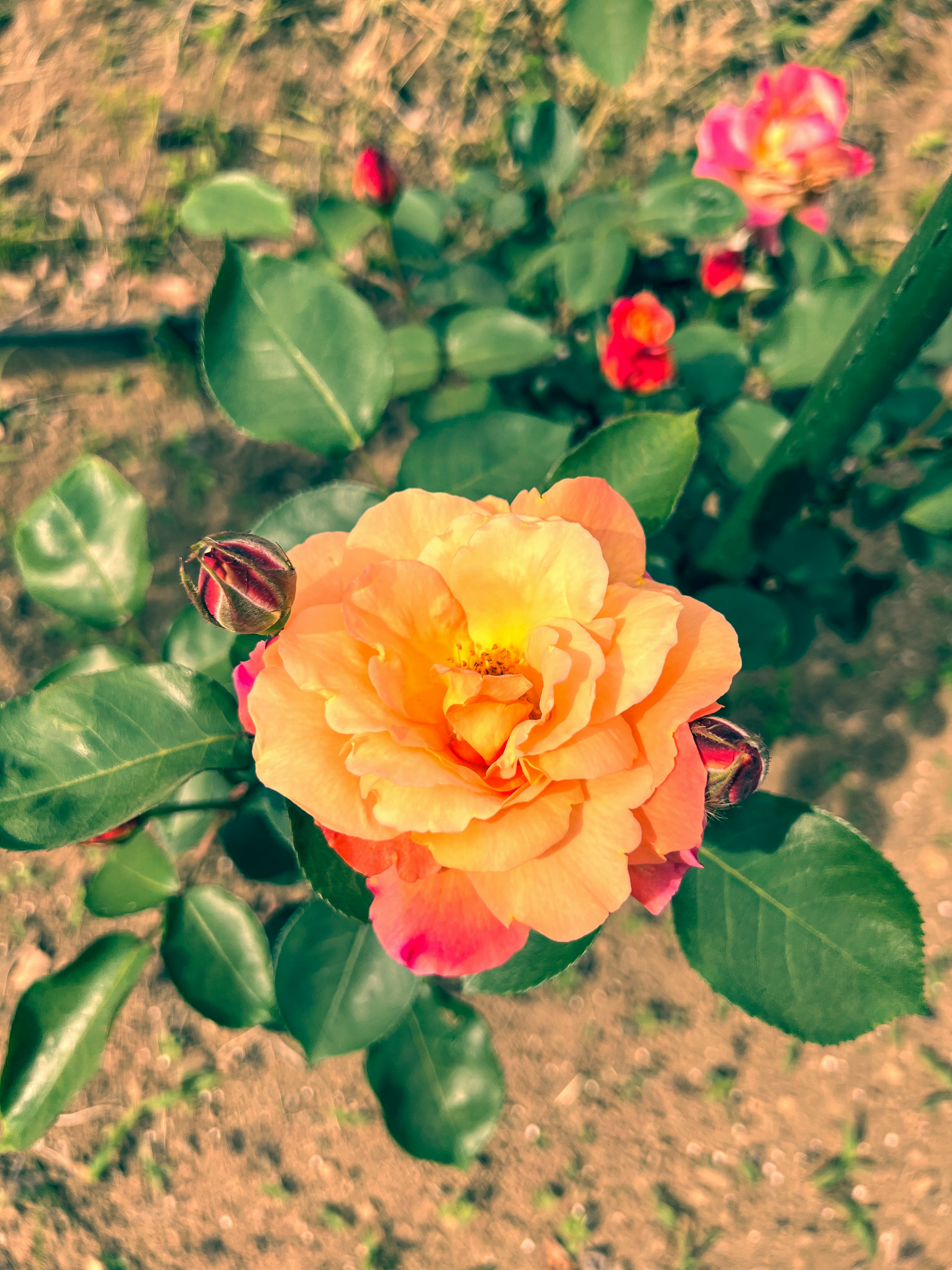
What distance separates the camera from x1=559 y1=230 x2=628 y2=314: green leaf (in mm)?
1601

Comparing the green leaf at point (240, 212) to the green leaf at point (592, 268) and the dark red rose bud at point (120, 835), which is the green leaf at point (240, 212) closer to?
the green leaf at point (592, 268)

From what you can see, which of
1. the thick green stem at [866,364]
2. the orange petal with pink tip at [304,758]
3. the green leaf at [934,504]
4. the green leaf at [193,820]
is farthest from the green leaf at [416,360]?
the orange petal with pink tip at [304,758]

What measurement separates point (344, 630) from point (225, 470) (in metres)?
1.99

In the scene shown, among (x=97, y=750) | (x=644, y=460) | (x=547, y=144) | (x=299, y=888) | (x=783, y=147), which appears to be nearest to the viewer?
(x=97, y=750)

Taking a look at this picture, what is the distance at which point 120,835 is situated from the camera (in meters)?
1.20

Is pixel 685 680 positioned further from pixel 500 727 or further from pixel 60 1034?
pixel 60 1034

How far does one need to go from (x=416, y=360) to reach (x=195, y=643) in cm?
75

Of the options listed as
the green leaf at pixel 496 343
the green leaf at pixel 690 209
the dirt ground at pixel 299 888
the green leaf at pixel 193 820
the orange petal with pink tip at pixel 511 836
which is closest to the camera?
the orange petal with pink tip at pixel 511 836

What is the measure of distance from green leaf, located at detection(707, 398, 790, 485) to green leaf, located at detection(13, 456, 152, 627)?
1.02 metres

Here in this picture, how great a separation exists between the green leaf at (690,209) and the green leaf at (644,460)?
2.34 ft

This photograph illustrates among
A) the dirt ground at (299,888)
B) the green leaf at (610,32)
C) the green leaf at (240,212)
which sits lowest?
the dirt ground at (299,888)

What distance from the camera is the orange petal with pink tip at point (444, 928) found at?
73cm

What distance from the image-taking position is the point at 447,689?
2.65 feet

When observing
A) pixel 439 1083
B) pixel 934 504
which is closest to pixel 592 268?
pixel 934 504
